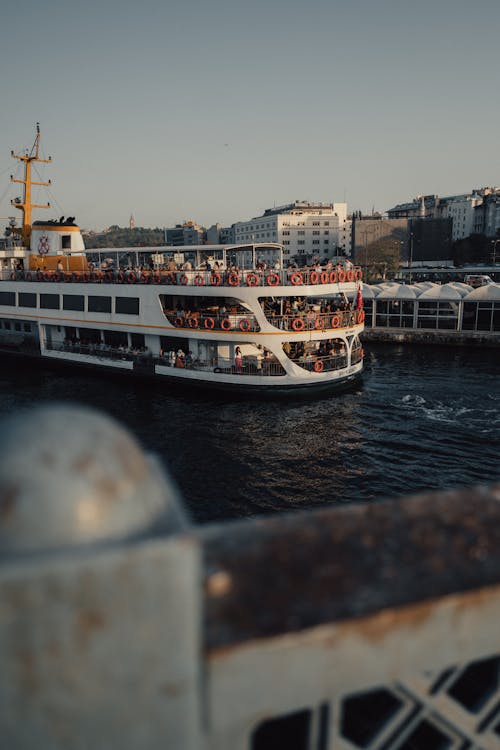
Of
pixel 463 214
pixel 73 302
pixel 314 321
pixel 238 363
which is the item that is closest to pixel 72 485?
pixel 238 363

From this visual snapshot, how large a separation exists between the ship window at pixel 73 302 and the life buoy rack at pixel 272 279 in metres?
13.2

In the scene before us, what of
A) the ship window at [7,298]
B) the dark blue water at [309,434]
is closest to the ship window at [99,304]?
the dark blue water at [309,434]

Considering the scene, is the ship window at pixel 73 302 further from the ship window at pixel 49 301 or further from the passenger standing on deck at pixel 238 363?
the passenger standing on deck at pixel 238 363

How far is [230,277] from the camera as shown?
2708 cm

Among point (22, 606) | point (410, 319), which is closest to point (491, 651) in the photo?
point (22, 606)

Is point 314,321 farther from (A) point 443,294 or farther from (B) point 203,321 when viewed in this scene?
(A) point 443,294

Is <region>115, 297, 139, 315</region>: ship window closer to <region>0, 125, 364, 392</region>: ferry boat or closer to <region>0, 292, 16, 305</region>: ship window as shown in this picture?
<region>0, 125, 364, 392</region>: ferry boat

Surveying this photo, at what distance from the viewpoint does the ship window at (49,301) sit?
113 ft

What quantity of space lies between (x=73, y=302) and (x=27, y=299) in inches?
189

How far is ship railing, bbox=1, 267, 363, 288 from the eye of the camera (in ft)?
88.4

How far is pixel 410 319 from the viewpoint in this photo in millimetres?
45281

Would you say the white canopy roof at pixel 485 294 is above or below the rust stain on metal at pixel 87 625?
below

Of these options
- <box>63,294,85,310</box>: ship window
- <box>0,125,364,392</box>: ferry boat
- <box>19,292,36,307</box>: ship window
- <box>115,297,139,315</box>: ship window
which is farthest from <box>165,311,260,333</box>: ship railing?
<box>19,292,36,307</box>: ship window

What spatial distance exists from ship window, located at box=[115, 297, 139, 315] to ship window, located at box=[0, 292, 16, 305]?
1057cm
